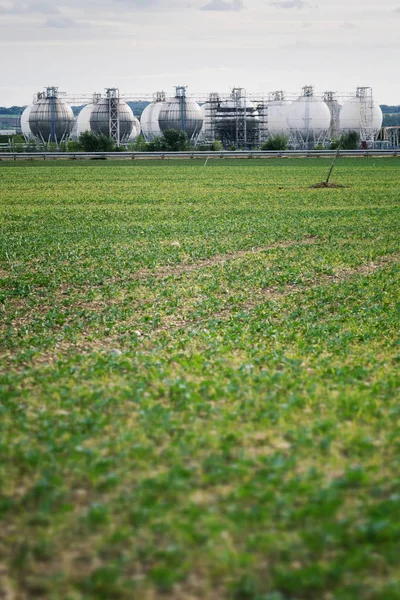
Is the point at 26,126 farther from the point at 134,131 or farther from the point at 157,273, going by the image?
the point at 157,273

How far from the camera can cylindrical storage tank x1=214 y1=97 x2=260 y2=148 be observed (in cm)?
10544

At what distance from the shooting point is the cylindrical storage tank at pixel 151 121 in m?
109

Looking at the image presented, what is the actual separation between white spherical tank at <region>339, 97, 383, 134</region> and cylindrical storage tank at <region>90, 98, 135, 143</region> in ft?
92.4

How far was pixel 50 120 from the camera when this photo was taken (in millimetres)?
106125

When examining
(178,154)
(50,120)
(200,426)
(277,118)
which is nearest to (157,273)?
(200,426)

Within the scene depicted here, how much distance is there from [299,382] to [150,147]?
77297 millimetres

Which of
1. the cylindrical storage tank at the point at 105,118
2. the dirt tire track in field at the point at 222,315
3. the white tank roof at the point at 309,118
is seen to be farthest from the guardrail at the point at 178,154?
the dirt tire track in field at the point at 222,315

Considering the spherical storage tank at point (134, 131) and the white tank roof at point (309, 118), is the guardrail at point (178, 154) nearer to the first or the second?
the white tank roof at point (309, 118)

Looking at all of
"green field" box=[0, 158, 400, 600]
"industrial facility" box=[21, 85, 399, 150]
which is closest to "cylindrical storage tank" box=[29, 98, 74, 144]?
"industrial facility" box=[21, 85, 399, 150]

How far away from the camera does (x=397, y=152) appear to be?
7706 centimetres

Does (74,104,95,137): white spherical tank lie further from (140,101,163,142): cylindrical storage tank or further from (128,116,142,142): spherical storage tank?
(140,101,163,142): cylindrical storage tank

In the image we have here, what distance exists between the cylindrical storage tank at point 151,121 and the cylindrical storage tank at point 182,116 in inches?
121

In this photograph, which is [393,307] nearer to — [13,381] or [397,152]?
[13,381]

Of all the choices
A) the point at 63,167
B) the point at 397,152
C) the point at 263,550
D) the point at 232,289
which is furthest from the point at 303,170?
the point at 263,550
